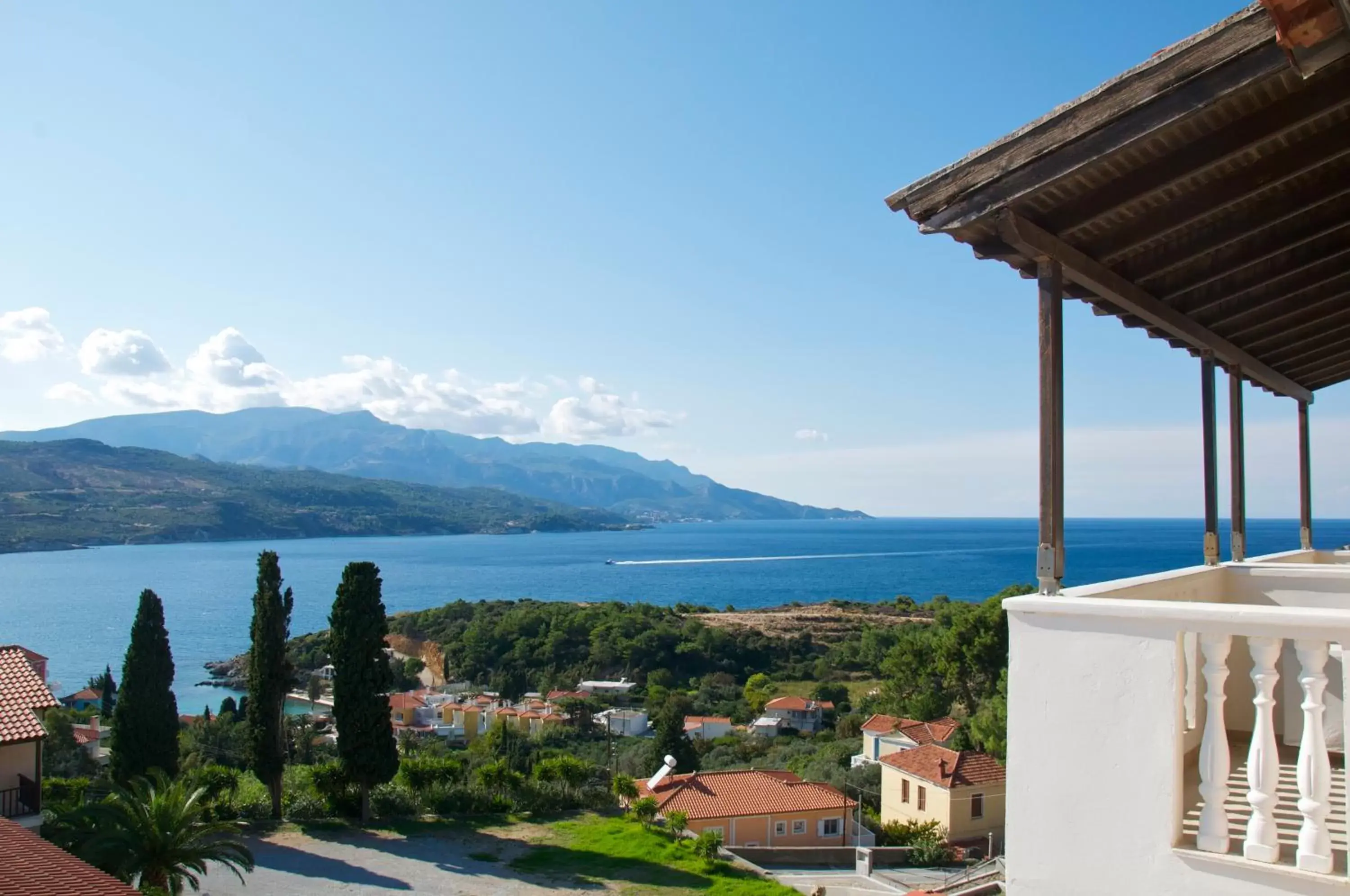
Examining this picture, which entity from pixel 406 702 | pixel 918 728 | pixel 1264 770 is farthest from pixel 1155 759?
pixel 406 702

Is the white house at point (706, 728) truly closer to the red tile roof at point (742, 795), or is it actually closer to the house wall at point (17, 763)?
the red tile roof at point (742, 795)

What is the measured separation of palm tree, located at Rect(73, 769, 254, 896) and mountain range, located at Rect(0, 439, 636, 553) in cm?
13904

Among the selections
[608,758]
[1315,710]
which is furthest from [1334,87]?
[608,758]

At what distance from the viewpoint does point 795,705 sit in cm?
3622

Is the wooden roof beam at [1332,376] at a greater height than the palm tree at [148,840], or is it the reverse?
the wooden roof beam at [1332,376]

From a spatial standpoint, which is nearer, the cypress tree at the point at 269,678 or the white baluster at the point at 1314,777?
the white baluster at the point at 1314,777

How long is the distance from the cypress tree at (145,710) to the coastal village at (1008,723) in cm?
6

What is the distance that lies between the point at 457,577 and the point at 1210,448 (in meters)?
109

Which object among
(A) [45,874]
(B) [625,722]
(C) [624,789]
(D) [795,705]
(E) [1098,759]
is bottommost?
(B) [625,722]

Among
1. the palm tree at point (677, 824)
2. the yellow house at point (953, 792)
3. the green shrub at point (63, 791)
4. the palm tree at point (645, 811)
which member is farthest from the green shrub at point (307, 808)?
the yellow house at point (953, 792)

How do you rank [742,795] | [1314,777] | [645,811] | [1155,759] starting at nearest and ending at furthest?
1. [1314,777]
2. [1155,759]
3. [645,811]
4. [742,795]

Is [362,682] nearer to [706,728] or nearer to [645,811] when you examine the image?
[645,811]

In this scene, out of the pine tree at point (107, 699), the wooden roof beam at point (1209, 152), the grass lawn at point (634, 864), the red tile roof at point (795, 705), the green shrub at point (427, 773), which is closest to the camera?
the wooden roof beam at point (1209, 152)

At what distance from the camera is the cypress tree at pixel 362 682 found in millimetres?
16391
